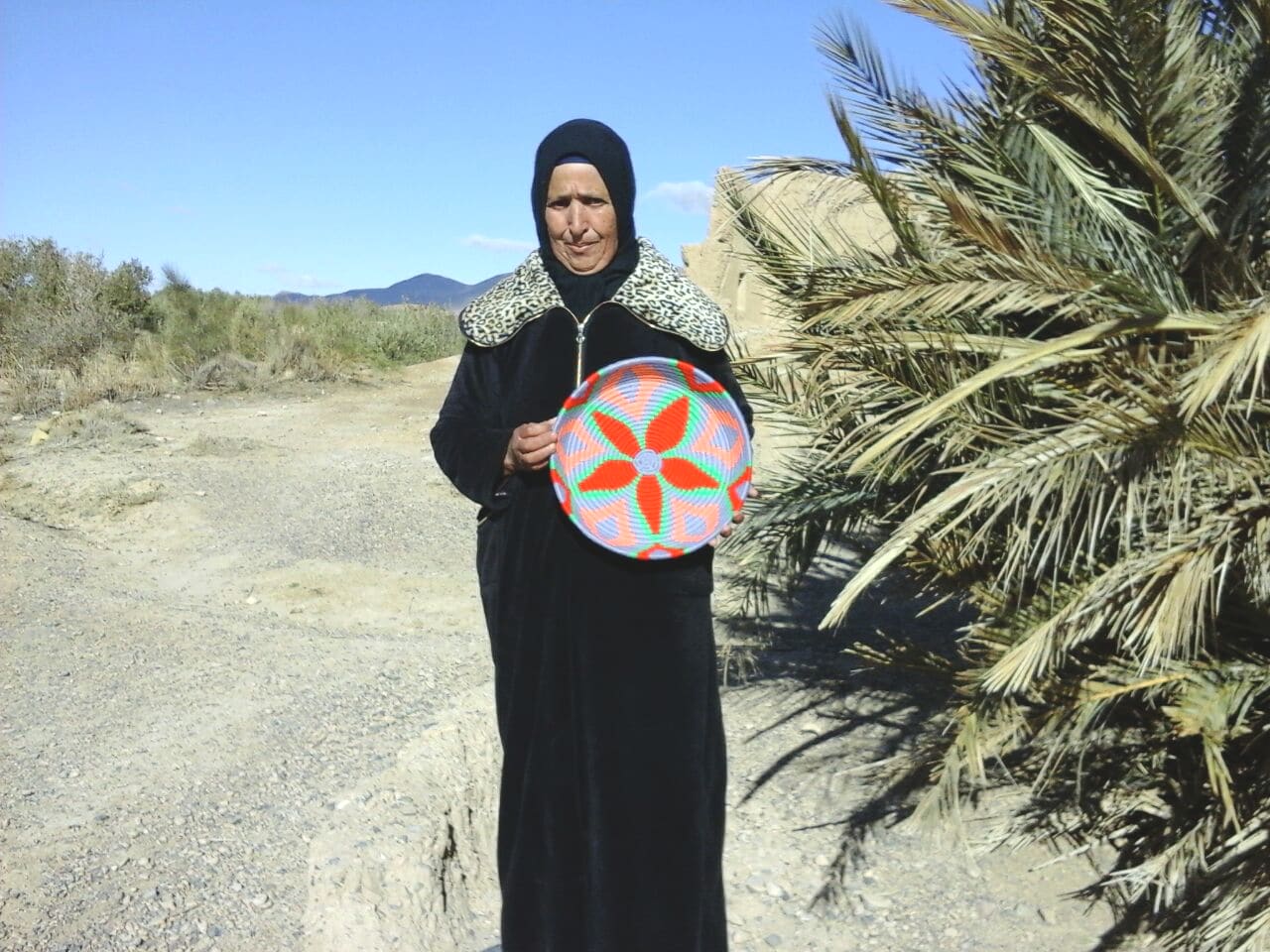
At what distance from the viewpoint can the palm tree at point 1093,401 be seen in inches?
113

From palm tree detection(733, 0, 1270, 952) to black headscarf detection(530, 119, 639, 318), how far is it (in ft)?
2.69

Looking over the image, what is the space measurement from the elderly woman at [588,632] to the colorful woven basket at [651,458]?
2.5 inches

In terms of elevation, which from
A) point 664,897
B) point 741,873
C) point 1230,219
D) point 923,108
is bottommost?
point 741,873

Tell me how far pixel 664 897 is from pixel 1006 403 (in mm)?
1822

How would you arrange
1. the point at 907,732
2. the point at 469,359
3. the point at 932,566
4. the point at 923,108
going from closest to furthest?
the point at 469,359 < the point at 932,566 < the point at 923,108 < the point at 907,732

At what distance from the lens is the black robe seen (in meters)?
2.19

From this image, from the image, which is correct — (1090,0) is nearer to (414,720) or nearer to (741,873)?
(741,873)

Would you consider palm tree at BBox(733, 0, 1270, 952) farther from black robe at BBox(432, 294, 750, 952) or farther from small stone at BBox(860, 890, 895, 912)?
black robe at BBox(432, 294, 750, 952)

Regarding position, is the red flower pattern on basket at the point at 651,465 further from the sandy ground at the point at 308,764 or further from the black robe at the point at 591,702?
the sandy ground at the point at 308,764

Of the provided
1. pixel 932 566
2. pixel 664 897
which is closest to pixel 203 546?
pixel 932 566

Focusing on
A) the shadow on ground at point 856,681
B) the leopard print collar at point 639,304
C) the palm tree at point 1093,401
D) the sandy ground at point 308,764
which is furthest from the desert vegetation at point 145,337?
the leopard print collar at point 639,304

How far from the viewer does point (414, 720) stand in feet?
15.6

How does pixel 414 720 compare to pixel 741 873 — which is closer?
pixel 741 873

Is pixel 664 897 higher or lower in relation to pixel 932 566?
lower
